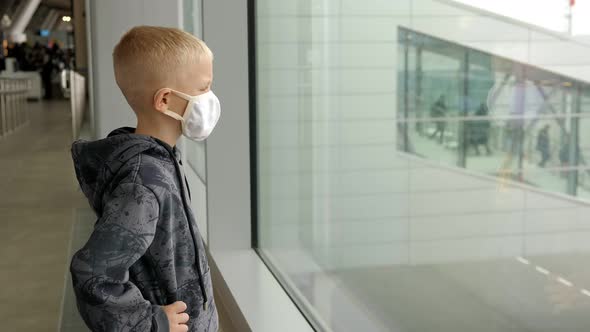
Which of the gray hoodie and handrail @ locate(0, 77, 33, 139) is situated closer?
the gray hoodie

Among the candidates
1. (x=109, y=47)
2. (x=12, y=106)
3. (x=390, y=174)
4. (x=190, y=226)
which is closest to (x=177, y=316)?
(x=190, y=226)

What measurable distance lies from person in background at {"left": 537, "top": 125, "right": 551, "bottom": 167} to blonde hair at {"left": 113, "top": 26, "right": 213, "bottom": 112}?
63cm

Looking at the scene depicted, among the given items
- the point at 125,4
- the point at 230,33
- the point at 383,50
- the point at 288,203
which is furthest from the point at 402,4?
the point at 125,4

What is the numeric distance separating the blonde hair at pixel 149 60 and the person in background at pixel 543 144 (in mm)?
630

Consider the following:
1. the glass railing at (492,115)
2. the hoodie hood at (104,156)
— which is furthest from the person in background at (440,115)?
the hoodie hood at (104,156)

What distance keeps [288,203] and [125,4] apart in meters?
2.68

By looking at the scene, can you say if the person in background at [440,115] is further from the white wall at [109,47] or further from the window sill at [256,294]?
the white wall at [109,47]

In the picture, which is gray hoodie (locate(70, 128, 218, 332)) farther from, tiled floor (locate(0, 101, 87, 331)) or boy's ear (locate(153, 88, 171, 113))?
tiled floor (locate(0, 101, 87, 331))

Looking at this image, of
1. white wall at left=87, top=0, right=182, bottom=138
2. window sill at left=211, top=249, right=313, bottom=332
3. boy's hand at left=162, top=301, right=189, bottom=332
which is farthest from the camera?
white wall at left=87, top=0, right=182, bottom=138

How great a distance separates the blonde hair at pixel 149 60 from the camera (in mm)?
1348

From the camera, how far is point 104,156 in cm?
138

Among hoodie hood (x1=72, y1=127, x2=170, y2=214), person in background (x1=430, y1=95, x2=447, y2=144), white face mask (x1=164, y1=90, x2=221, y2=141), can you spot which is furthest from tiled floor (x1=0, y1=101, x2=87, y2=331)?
person in background (x1=430, y1=95, x2=447, y2=144)

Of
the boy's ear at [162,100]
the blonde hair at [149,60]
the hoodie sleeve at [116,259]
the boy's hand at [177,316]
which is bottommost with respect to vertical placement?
the boy's hand at [177,316]

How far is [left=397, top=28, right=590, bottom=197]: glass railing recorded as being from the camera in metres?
1.14
